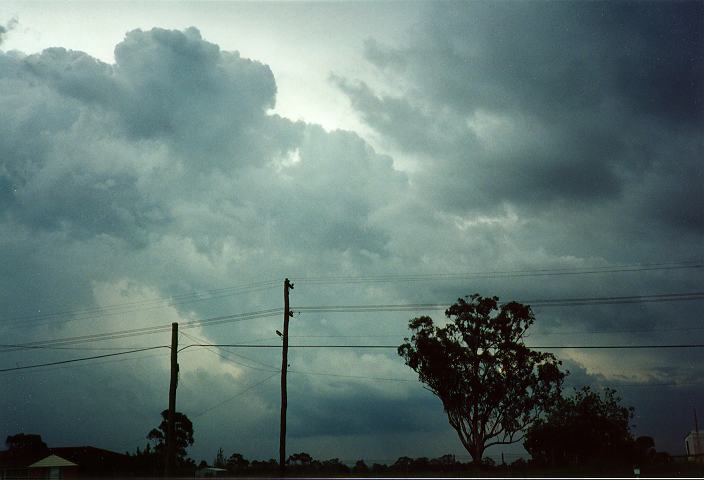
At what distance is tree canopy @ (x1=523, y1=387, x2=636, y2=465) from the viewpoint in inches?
2458

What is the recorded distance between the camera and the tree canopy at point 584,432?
62438 mm

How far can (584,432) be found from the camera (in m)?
64.8

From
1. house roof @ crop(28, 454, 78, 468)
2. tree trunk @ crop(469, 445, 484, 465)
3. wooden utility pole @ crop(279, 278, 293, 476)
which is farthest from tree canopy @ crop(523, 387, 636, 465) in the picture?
house roof @ crop(28, 454, 78, 468)

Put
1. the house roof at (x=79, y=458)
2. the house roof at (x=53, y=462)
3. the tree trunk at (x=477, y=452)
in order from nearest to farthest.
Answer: the tree trunk at (x=477, y=452) → the house roof at (x=53, y=462) → the house roof at (x=79, y=458)

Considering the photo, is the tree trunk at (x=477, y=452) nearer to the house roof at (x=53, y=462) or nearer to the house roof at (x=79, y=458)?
the house roof at (x=79, y=458)

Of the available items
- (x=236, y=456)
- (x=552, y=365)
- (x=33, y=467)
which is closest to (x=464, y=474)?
(x=552, y=365)

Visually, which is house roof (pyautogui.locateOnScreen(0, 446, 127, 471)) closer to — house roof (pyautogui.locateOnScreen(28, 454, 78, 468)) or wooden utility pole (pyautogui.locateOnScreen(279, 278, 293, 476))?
house roof (pyautogui.locateOnScreen(28, 454, 78, 468))

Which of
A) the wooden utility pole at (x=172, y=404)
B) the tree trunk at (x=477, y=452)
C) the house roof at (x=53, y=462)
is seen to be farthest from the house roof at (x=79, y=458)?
the tree trunk at (x=477, y=452)

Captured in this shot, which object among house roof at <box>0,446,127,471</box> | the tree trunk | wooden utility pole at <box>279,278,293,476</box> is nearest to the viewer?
wooden utility pole at <box>279,278,293,476</box>

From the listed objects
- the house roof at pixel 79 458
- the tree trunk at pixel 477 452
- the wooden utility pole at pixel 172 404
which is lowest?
the house roof at pixel 79 458

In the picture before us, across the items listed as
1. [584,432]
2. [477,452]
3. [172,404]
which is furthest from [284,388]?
[584,432]

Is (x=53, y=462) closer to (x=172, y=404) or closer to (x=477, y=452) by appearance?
(x=172, y=404)

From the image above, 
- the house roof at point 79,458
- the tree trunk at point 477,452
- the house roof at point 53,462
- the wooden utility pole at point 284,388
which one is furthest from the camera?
the house roof at point 79,458

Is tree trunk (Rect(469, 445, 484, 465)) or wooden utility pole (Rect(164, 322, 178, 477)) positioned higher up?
wooden utility pole (Rect(164, 322, 178, 477))
